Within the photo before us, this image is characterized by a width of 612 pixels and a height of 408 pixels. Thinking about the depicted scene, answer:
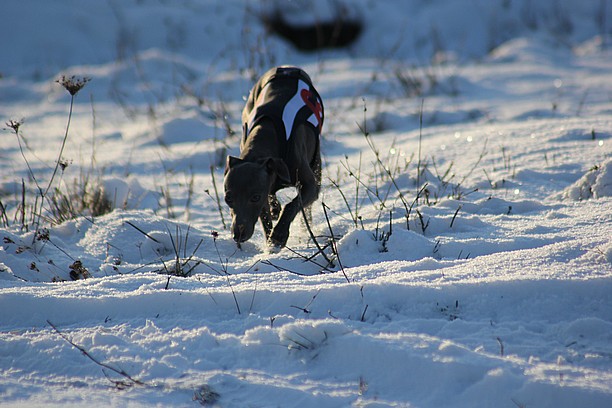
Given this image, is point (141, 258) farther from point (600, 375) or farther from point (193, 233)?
point (600, 375)

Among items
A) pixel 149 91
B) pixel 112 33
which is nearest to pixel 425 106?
pixel 149 91

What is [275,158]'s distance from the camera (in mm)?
3699

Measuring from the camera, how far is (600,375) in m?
2.02

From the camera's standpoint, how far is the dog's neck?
3.89 m

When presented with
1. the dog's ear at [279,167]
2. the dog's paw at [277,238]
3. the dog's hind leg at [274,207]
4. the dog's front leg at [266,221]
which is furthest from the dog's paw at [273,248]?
the dog's hind leg at [274,207]

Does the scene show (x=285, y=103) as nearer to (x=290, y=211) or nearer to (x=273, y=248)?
(x=290, y=211)

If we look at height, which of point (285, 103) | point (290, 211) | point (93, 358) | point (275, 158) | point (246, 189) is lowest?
point (93, 358)

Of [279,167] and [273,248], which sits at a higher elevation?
[279,167]

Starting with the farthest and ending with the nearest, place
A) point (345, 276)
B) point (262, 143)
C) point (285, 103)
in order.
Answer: point (285, 103), point (262, 143), point (345, 276)

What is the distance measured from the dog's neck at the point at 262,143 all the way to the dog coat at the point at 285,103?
38 millimetres

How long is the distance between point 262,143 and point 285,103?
415 millimetres

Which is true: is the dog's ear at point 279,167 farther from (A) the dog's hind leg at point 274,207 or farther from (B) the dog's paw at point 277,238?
(A) the dog's hind leg at point 274,207

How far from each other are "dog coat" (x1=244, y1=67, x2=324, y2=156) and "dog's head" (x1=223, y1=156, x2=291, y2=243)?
420 mm

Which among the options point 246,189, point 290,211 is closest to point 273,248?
point 290,211
